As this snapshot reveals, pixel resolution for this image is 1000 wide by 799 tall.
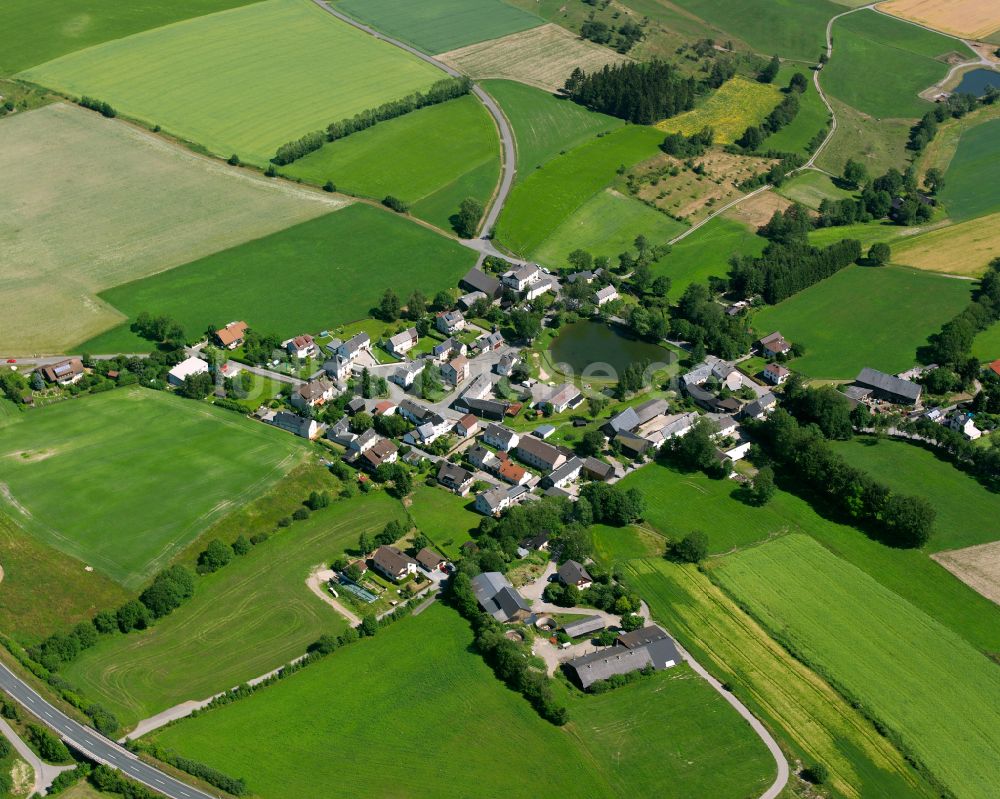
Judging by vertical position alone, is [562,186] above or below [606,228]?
above

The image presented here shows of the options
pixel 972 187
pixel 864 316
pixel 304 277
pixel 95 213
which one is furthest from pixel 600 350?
pixel 972 187

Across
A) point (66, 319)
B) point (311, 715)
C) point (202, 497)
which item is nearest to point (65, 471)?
point (202, 497)

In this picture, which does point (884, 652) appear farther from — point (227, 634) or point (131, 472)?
point (131, 472)

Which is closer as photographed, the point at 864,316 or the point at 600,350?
the point at 600,350

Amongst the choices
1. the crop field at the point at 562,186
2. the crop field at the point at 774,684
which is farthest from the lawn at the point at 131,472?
the crop field at the point at 562,186

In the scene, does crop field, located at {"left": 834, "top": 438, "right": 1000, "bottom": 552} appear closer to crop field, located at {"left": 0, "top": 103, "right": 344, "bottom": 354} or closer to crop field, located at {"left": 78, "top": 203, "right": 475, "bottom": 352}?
crop field, located at {"left": 78, "top": 203, "right": 475, "bottom": 352}

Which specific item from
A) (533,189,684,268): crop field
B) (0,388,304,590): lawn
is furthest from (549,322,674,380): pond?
(0,388,304,590): lawn
